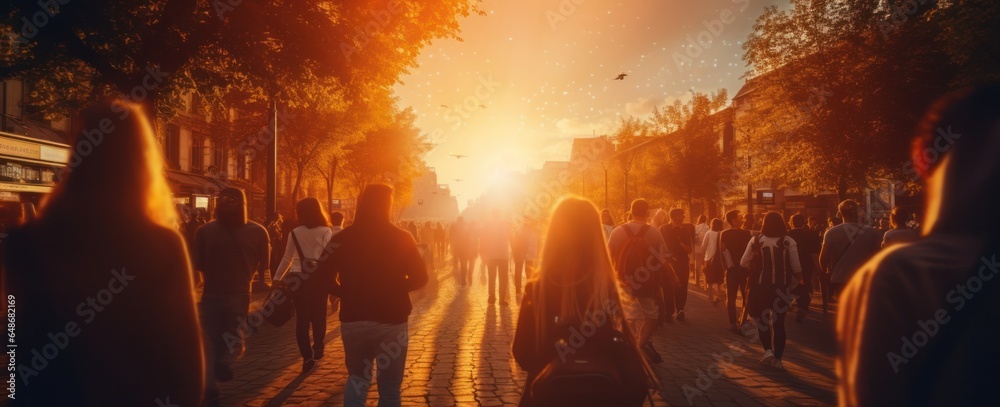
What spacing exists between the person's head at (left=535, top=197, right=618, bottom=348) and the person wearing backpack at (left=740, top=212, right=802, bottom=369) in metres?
5.27

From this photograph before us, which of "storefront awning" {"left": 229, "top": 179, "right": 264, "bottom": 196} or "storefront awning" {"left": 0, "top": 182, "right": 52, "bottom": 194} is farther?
"storefront awning" {"left": 229, "top": 179, "right": 264, "bottom": 196}

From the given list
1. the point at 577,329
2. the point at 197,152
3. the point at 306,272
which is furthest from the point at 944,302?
the point at 197,152

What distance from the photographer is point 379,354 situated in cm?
407

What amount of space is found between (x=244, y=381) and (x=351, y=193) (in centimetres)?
3935

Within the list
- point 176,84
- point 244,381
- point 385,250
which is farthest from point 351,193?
point 385,250

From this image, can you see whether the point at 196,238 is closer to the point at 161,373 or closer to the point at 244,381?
the point at 244,381

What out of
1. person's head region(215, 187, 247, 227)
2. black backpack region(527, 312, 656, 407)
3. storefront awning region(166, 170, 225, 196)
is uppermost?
storefront awning region(166, 170, 225, 196)

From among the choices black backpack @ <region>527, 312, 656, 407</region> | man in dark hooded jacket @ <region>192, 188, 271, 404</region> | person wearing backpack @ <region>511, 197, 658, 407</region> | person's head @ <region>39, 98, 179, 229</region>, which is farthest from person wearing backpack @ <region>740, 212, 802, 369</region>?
person's head @ <region>39, 98, 179, 229</region>

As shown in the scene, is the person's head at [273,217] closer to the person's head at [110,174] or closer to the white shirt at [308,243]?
the white shirt at [308,243]

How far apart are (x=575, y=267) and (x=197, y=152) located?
1460 inches

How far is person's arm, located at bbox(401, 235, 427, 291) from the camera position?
4203 mm

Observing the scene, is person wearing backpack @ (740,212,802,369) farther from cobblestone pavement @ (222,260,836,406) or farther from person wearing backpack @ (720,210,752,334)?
person wearing backpack @ (720,210,752,334)

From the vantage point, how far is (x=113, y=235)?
6.75ft

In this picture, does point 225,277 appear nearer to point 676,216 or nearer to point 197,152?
point 676,216
